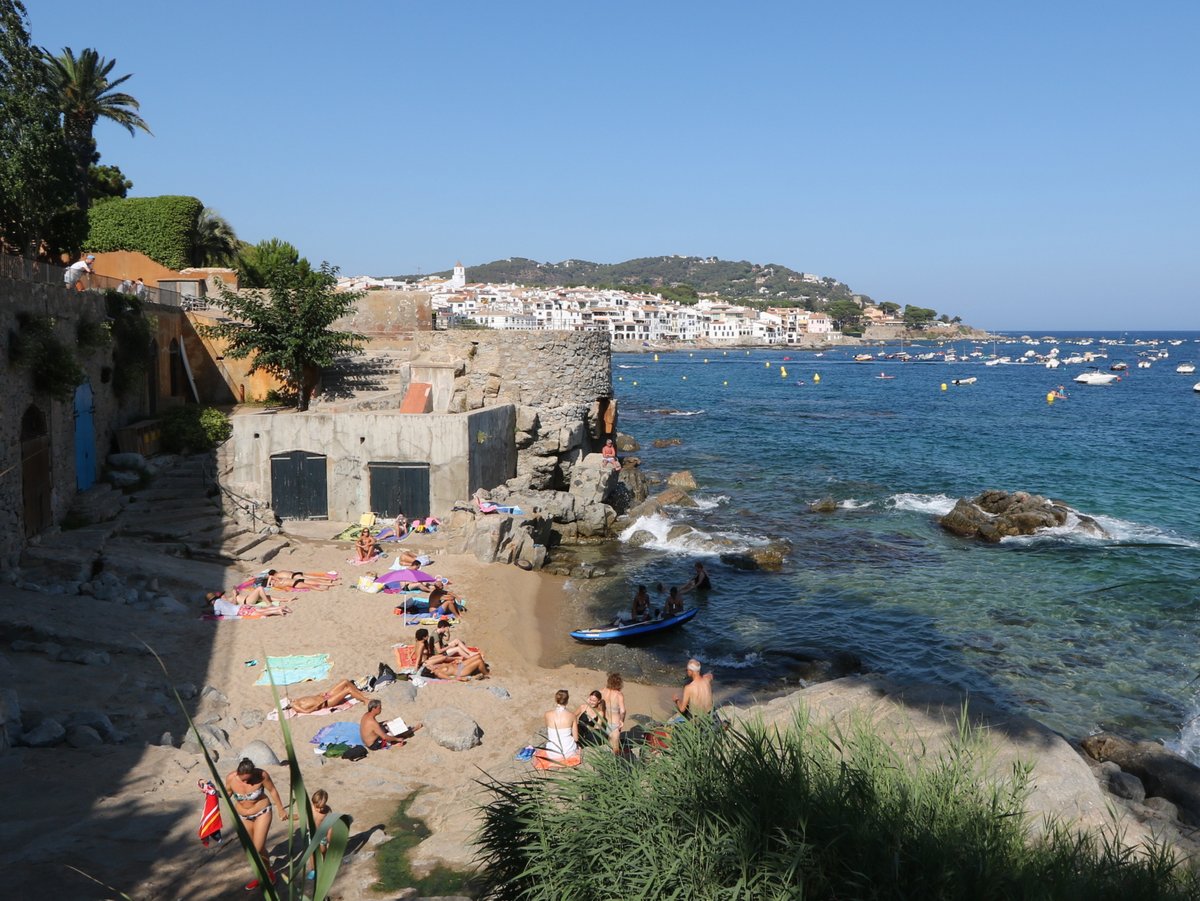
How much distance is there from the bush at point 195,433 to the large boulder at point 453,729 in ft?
44.3

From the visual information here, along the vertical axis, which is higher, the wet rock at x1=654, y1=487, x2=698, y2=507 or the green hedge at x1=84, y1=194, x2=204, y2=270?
the green hedge at x1=84, y1=194, x2=204, y2=270

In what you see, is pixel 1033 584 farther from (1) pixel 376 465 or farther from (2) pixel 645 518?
(1) pixel 376 465

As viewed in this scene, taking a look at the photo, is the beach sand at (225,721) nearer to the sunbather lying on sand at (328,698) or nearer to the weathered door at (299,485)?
the sunbather lying on sand at (328,698)

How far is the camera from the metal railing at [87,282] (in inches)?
589

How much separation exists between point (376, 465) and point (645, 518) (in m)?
8.99

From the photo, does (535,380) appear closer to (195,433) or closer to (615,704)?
(195,433)

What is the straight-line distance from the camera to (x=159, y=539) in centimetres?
1730

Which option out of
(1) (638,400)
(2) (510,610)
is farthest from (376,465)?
(1) (638,400)

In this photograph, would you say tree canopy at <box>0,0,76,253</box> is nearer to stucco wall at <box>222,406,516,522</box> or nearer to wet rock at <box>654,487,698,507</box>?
stucco wall at <box>222,406,516,522</box>

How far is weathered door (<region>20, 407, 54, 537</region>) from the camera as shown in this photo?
1480cm

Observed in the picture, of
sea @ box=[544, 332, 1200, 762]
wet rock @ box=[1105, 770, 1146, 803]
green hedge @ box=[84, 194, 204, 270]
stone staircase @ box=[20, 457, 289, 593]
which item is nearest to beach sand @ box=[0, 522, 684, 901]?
stone staircase @ box=[20, 457, 289, 593]

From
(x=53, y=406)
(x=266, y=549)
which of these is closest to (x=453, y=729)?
(x=266, y=549)

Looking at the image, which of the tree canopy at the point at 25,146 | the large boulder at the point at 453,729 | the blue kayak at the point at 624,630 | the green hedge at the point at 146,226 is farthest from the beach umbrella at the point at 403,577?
the green hedge at the point at 146,226

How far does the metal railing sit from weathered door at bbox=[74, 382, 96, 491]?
7.64ft
